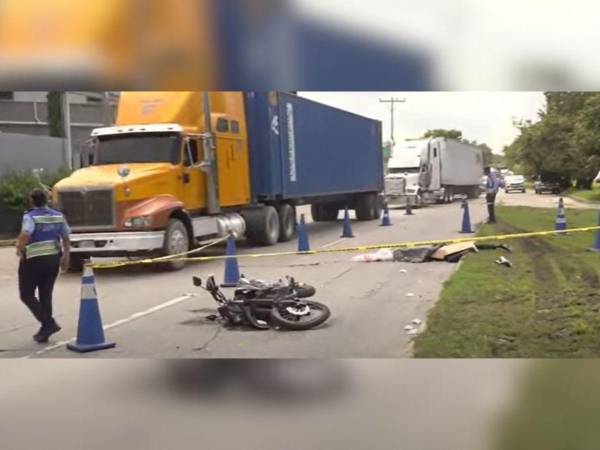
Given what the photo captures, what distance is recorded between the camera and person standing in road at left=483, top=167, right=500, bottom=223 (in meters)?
4.89

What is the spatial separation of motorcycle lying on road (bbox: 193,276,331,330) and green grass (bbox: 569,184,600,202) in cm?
177

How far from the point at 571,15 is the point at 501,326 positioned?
194 centimetres

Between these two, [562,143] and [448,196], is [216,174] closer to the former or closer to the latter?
[448,196]

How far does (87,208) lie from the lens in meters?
4.84

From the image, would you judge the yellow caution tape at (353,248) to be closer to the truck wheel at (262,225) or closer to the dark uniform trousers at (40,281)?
the truck wheel at (262,225)

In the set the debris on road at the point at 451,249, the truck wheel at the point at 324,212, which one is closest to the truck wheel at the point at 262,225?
the truck wheel at the point at 324,212

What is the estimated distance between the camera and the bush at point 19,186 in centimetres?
473

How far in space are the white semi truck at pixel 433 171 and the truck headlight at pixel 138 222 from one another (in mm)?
1685

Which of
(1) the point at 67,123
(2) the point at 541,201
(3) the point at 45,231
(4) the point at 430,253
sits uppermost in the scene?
(1) the point at 67,123

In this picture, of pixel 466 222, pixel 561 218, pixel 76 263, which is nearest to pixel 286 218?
pixel 466 222

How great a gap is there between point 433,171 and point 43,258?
8.99 feet

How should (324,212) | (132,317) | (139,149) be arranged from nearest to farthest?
(132,317)
(324,212)
(139,149)

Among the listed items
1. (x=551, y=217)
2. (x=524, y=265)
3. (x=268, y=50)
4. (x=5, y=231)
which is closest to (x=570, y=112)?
(x=551, y=217)

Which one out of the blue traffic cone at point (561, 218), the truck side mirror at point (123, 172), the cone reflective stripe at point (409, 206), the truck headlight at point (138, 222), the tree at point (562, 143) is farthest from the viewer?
the truck side mirror at point (123, 172)
